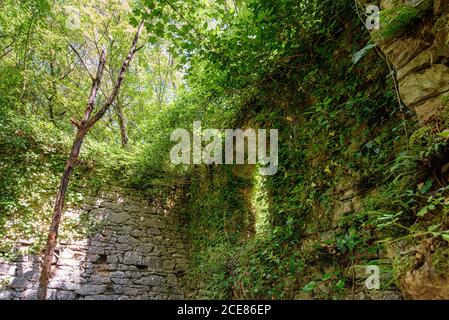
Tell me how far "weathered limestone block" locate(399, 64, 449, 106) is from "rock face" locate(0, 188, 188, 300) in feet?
17.1

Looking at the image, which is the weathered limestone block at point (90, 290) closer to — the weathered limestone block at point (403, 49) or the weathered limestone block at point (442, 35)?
the weathered limestone block at point (403, 49)

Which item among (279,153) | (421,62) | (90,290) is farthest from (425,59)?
(90,290)

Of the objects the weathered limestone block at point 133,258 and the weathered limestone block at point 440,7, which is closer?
the weathered limestone block at point 440,7

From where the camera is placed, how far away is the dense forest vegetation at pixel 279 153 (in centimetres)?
180

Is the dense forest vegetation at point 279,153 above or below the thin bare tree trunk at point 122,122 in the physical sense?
below

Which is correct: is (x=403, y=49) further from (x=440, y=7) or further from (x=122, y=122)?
(x=122, y=122)

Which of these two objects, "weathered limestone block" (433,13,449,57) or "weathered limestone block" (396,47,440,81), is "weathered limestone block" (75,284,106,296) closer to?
"weathered limestone block" (396,47,440,81)

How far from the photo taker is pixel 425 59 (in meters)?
1.80

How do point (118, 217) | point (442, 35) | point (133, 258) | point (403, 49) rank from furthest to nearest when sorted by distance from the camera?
1. point (118, 217)
2. point (133, 258)
3. point (403, 49)
4. point (442, 35)

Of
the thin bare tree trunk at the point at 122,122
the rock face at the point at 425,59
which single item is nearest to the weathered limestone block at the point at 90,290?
the thin bare tree trunk at the point at 122,122

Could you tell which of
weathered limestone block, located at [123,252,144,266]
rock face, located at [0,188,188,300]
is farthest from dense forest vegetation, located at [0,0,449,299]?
weathered limestone block, located at [123,252,144,266]

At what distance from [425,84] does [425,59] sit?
172 mm

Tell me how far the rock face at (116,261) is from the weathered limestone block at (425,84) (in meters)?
5.21

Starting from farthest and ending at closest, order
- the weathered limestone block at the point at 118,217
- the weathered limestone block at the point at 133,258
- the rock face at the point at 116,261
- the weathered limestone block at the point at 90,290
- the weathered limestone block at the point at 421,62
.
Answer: the weathered limestone block at the point at 118,217, the weathered limestone block at the point at 133,258, the weathered limestone block at the point at 90,290, the rock face at the point at 116,261, the weathered limestone block at the point at 421,62
